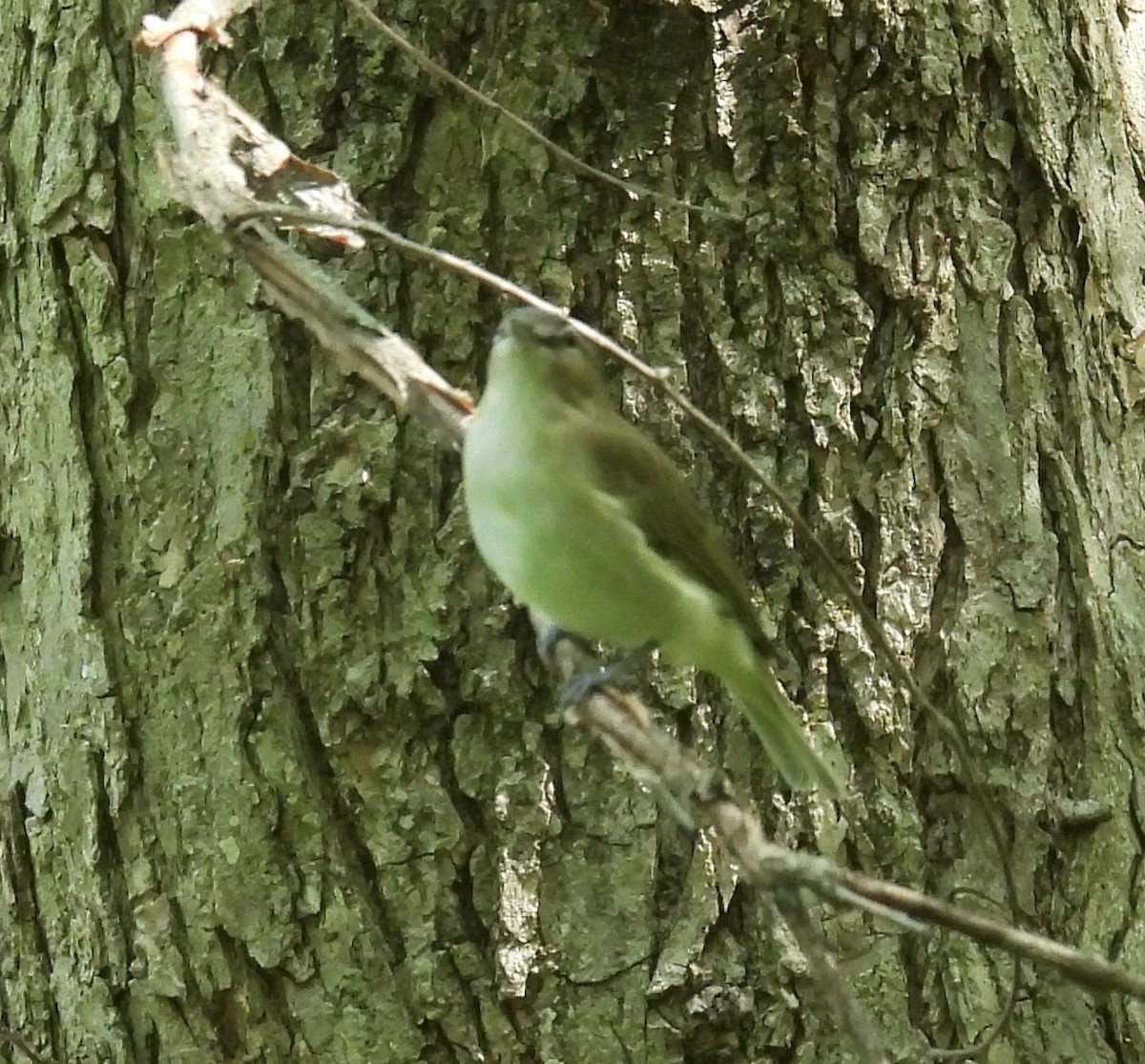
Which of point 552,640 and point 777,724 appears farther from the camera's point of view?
point 552,640

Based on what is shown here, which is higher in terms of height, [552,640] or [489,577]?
[489,577]

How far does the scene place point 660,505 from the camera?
167cm

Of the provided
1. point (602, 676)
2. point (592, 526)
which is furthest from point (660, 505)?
point (602, 676)

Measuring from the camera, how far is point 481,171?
1882 mm

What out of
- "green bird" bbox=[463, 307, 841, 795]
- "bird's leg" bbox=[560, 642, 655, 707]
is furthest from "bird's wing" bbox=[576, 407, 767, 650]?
"bird's leg" bbox=[560, 642, 655, 707]

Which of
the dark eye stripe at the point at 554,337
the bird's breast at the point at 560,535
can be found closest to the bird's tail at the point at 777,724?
the bird's breast at the point at 560,535

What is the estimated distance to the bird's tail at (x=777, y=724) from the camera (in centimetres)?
168

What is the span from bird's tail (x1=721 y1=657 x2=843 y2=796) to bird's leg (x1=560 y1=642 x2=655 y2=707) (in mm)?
118

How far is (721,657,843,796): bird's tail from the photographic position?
168 centimetres

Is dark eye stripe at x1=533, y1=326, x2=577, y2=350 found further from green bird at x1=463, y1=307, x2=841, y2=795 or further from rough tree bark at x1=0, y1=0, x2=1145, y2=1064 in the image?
rough tree bark at x1=0, y1=0, x2=1145, y2=1064

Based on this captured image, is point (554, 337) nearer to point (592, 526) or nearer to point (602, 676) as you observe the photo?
point (592, 526)

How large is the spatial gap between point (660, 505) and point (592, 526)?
9 cm

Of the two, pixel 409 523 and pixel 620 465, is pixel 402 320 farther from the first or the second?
pixel 620 465

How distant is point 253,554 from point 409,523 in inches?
7.7
